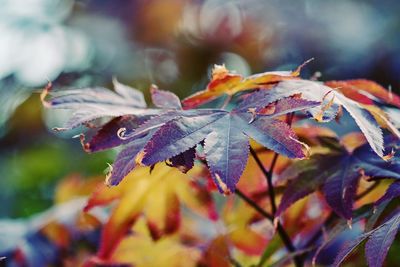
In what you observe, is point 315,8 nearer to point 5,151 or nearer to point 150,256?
point 5,151

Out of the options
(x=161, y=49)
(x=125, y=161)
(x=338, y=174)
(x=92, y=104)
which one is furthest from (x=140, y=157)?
(x=161, y=49)

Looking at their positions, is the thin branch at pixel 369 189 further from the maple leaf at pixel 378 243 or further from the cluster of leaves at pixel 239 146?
the maple leaf at pixel 378 243

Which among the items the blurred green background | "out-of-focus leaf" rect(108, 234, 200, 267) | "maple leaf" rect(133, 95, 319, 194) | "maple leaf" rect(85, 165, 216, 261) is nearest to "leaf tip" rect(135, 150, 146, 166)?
"maple leaf" rect(133, 95, 319, 194)

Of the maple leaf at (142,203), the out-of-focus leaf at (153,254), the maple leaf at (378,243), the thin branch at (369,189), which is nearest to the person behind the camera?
the maple leaf at (378,243)

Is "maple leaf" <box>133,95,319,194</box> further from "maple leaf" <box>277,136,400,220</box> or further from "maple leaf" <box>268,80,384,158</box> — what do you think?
"maple leaf" <box>277,136,400,220</box>

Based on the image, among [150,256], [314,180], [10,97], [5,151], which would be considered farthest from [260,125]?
[5,151]

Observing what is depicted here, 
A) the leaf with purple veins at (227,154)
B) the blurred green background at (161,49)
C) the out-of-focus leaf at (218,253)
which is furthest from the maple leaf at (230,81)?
the blurred green background at (161,49)
